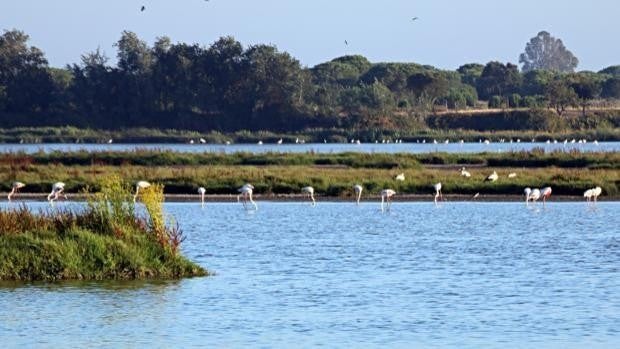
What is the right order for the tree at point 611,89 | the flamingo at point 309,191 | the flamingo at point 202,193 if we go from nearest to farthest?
the flamingo at point 202,193 → the flamingo at point 309,191 → the tree at point 611,89

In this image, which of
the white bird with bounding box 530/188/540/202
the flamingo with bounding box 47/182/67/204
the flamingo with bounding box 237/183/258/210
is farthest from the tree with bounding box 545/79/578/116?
the flamingo with bounding box 47/182/67/204

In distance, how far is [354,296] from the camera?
23734 millimetres

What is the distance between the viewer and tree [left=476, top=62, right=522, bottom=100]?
161m

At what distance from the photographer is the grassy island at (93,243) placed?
76.2 feet

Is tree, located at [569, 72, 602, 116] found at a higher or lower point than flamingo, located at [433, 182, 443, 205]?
higher

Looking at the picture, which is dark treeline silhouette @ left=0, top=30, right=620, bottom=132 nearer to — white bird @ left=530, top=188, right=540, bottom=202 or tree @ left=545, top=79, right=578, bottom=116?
tree @ left=545, top=79, right=578, bottom=116

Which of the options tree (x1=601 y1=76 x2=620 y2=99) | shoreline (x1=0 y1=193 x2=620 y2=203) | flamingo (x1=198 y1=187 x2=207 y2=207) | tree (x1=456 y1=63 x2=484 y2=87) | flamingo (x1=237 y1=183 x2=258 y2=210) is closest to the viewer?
flamingo (x1=237 y1=183 x2=258 y2=210)

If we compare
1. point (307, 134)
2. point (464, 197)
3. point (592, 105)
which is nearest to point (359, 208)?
point (464, 197)

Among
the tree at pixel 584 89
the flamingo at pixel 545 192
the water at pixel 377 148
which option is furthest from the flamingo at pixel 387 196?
the tree at pixel 584 89

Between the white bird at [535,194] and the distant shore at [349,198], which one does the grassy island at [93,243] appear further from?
the distant shore at [349,198]

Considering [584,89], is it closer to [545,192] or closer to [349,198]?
[349,198]

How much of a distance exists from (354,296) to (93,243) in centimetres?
424

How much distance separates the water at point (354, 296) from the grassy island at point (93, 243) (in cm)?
28

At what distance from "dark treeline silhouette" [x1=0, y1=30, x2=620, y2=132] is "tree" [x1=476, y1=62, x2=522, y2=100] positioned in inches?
1051
